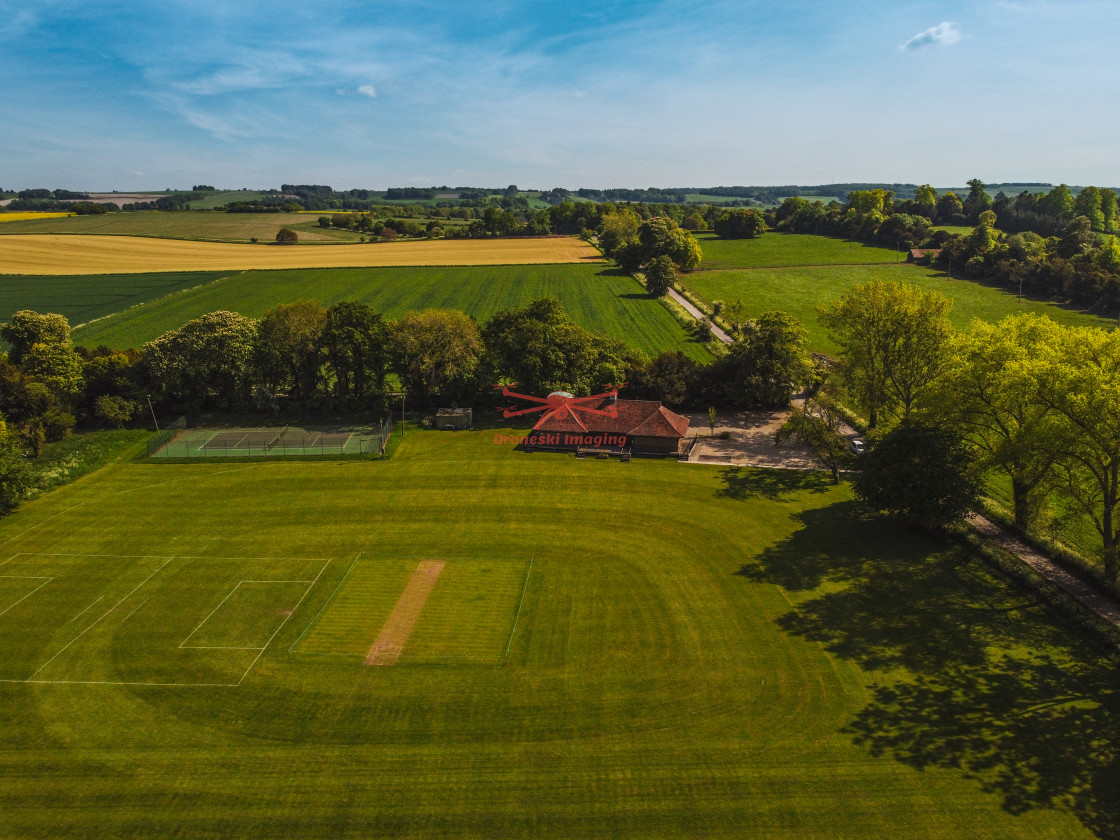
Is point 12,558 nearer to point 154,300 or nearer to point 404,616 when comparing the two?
point 404,616

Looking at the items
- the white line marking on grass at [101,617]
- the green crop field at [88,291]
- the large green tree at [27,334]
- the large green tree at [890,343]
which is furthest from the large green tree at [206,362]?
the large green tree at [890,343]

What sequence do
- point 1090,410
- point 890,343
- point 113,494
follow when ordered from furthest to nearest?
point 890,343 → point 113,494 → point 1090,410

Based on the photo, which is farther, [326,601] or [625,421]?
[625,421]

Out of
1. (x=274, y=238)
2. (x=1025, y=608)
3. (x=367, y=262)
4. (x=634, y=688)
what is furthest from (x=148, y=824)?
(x=274, y=238)

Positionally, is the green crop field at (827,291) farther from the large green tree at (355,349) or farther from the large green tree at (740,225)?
the large green tree at (355,349)

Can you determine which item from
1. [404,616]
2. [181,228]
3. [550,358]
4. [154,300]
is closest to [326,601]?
[404,616]

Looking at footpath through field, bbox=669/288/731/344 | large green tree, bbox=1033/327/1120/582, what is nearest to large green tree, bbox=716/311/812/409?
footpath through field, bbox=669/288/731/344

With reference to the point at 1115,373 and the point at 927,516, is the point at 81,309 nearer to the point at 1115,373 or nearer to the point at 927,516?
the point at 927,516
